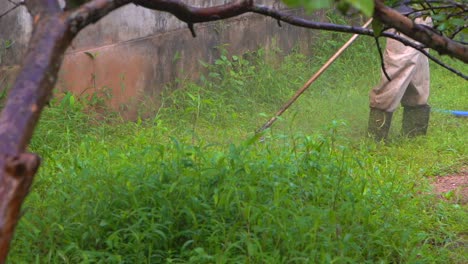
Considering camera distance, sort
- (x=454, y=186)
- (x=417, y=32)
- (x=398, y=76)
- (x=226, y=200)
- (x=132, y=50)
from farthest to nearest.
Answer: (x=398, y=76)
(x=132, y=50)
(x=454, y=186)
(x=226, y=200)
(x=417, y=32)

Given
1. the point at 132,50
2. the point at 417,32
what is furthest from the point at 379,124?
the point at 417,32

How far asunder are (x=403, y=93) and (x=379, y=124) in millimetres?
315

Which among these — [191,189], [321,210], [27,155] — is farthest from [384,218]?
[27,155]

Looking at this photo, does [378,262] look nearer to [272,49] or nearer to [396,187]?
[396,187]

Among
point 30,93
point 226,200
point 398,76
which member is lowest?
point 398,76

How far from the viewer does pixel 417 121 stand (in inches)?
259

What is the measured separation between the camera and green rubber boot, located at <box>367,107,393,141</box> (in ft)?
21.1

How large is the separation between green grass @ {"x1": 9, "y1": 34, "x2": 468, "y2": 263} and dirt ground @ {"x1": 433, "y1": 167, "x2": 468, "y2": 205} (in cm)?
10

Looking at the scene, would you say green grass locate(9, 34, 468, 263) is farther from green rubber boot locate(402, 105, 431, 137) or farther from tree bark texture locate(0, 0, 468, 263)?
tree bark texture locate(0, 0, 468, 263)

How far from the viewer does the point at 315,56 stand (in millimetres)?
8398

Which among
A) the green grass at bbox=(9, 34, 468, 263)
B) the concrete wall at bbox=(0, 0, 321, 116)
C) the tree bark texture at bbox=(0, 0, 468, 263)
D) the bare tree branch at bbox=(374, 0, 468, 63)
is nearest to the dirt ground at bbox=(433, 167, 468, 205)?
the green grass at bbox=(9, 34, 468, 263)

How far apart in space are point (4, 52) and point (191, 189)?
2110 mm

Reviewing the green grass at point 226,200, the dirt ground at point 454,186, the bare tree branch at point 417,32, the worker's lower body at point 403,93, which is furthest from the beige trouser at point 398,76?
the bare tree branch at point 417,32

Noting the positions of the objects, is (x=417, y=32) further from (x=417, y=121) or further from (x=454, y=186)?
(x=417, y=121)
